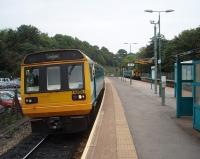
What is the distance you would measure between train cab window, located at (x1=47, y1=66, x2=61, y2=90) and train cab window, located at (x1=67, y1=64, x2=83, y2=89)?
36cm

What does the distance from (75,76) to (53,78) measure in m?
0.70

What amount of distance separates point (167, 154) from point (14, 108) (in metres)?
17.2

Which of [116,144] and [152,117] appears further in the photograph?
[152,117]

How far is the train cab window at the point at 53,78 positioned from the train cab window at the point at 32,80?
38cm

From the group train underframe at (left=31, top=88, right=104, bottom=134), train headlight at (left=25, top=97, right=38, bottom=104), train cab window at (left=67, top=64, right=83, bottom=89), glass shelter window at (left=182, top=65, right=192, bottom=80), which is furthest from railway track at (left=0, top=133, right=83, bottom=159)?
glass shelter window at (left=182, top=65, right=192, bottom=80)

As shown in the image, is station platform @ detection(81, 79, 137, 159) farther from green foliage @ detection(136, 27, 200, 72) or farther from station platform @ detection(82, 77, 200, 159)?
green foliage @ detection(136, 27, 200, 72)

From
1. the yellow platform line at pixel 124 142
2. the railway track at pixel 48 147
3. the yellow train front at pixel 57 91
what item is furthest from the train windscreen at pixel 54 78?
the yellow platform line at pixel 124 142

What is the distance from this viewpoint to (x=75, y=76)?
1452 centimetres

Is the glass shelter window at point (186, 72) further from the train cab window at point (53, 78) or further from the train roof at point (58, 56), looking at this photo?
the train cab window at point (53, 78)

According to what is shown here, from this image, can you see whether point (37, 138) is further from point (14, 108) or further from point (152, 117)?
point (14, 108)

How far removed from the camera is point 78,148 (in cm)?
1396

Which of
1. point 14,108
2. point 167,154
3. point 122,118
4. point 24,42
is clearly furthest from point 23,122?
point 24,42

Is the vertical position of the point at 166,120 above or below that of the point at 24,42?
below

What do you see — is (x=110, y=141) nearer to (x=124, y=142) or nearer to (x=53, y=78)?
(x=124, y=142)
